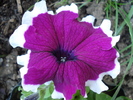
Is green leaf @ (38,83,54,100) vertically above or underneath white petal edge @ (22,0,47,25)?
underneath

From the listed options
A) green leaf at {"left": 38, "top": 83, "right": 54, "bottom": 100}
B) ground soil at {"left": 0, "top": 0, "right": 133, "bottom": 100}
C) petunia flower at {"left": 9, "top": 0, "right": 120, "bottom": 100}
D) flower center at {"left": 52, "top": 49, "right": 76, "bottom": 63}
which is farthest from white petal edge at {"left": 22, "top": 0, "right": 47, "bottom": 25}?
ground soil at {"left": 0, "top": 0, "right": 133, "bottom": 100}

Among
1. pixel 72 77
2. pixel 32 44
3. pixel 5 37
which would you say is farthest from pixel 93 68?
pixel 5 37

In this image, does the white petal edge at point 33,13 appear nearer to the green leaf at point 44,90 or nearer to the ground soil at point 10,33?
the green leaf at point 44,90

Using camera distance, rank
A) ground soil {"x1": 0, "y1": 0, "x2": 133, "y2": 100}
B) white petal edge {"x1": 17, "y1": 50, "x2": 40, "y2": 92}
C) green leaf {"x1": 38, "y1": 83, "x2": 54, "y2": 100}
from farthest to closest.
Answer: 1. ground soil {"x1": 0, "y1": 0, "x2": 133, "y2": 100}
2. green leaf {"x1": 38, "y1": 83, "x2": 54, "y2": 100}
3. white petal edge {"x1": 17, "y1": 50, "x2": 40, "y2": 92}

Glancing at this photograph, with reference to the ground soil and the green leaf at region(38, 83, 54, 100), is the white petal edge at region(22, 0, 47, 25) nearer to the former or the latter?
the green leaf at region(38, 83, 54, 100)

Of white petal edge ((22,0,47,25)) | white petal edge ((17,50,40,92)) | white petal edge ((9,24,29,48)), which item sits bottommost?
white petal edge ((17,50,40,92))

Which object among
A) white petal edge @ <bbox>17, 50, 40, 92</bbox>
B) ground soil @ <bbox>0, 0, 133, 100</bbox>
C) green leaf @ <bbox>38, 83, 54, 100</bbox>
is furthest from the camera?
ground soil @ <bbox>0, 0, 133, 100</bbox>

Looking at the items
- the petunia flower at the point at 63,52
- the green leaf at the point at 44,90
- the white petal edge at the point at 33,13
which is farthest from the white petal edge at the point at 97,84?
the white petal edge at the point at 33,13
